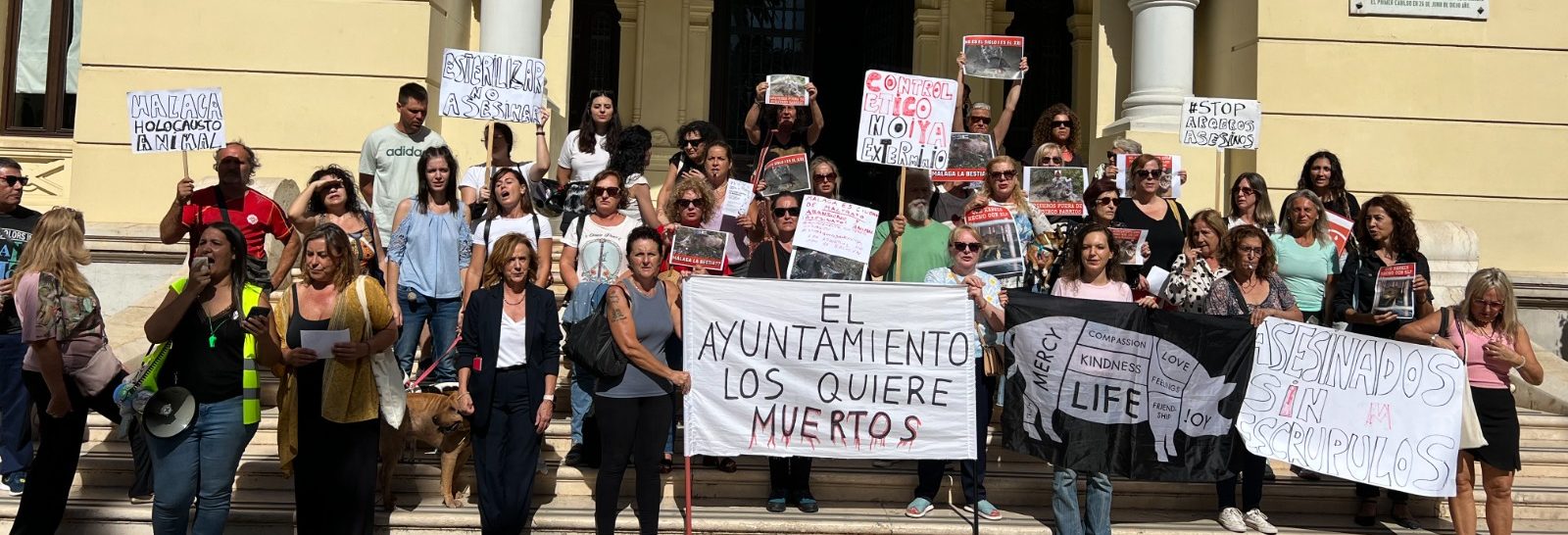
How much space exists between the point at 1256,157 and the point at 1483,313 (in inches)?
196

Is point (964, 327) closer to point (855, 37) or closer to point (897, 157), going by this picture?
point (897, 157)

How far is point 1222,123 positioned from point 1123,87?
2.84 meters

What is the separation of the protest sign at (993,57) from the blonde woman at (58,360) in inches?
244

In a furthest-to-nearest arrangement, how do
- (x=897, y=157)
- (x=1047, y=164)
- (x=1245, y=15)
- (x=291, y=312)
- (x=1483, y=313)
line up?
(x=1245, y=15) < (x=1047, y=164) < (x=897, y=157) < (x=1483, y=313) < (x=291, y=312)

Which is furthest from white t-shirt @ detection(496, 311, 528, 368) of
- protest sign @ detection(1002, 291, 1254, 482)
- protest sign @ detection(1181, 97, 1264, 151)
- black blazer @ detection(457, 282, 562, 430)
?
protest sign @ detection(1181, 97, 1264, 151)

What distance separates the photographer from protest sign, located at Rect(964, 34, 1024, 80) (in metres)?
10.1

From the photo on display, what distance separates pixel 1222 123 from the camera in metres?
10.7

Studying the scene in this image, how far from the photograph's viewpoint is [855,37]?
16.7 metres

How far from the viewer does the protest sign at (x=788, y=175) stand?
8.69 m

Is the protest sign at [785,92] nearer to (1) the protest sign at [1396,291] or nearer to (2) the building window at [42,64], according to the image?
(1) the protest sign at [1396,291]

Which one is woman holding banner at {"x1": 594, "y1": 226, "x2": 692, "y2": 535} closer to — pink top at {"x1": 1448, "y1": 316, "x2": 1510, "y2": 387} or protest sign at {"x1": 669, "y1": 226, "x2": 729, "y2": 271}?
protest sign at {"x1": 669, "y1": 226, "x2": 729, "y2": 271}

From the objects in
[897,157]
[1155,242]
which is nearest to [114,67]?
[897,157]

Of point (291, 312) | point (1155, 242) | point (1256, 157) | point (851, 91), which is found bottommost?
point (291, 312)

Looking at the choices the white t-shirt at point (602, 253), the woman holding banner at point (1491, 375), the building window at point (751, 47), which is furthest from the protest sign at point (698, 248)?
the building window at point (751, 47)
